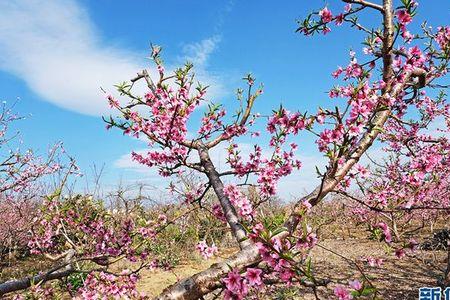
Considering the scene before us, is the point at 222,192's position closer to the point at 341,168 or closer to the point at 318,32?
the point at 341,168

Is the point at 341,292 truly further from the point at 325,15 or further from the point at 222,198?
the point at 325,15

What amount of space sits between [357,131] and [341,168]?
281mm

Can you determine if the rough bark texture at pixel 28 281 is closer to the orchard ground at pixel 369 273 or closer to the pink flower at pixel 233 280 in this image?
the pink flower at pixel 233 280

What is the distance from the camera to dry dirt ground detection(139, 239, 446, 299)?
7.73 meters

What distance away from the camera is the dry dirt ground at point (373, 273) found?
7734 mm

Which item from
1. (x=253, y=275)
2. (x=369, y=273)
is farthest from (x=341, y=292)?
(x=369, y=273)

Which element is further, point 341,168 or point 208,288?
point 341,168

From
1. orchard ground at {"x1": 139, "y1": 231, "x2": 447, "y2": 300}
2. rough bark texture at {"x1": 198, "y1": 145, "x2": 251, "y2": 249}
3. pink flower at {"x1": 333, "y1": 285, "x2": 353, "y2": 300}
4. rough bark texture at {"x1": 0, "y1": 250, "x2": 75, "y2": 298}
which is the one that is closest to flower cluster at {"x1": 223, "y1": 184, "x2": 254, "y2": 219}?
rough bark texture at {"x1": 198, "y1": 145, "x2": 251, "y2": 249}

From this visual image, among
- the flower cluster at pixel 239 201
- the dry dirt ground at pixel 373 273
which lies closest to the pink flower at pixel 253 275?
the flower cluster at pixel 239 201

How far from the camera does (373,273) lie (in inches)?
368

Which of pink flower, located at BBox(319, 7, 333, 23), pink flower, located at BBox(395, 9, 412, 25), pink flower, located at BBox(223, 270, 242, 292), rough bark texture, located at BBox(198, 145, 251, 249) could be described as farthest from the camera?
pink flower, located at BBox(319, 7, 333, 23)

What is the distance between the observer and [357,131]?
96.1 inches

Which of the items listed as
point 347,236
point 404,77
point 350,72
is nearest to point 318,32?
point 350,72

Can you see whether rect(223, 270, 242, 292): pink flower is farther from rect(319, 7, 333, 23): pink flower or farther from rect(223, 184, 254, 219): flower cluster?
rect(319, 7, 333, 23): pink flower
